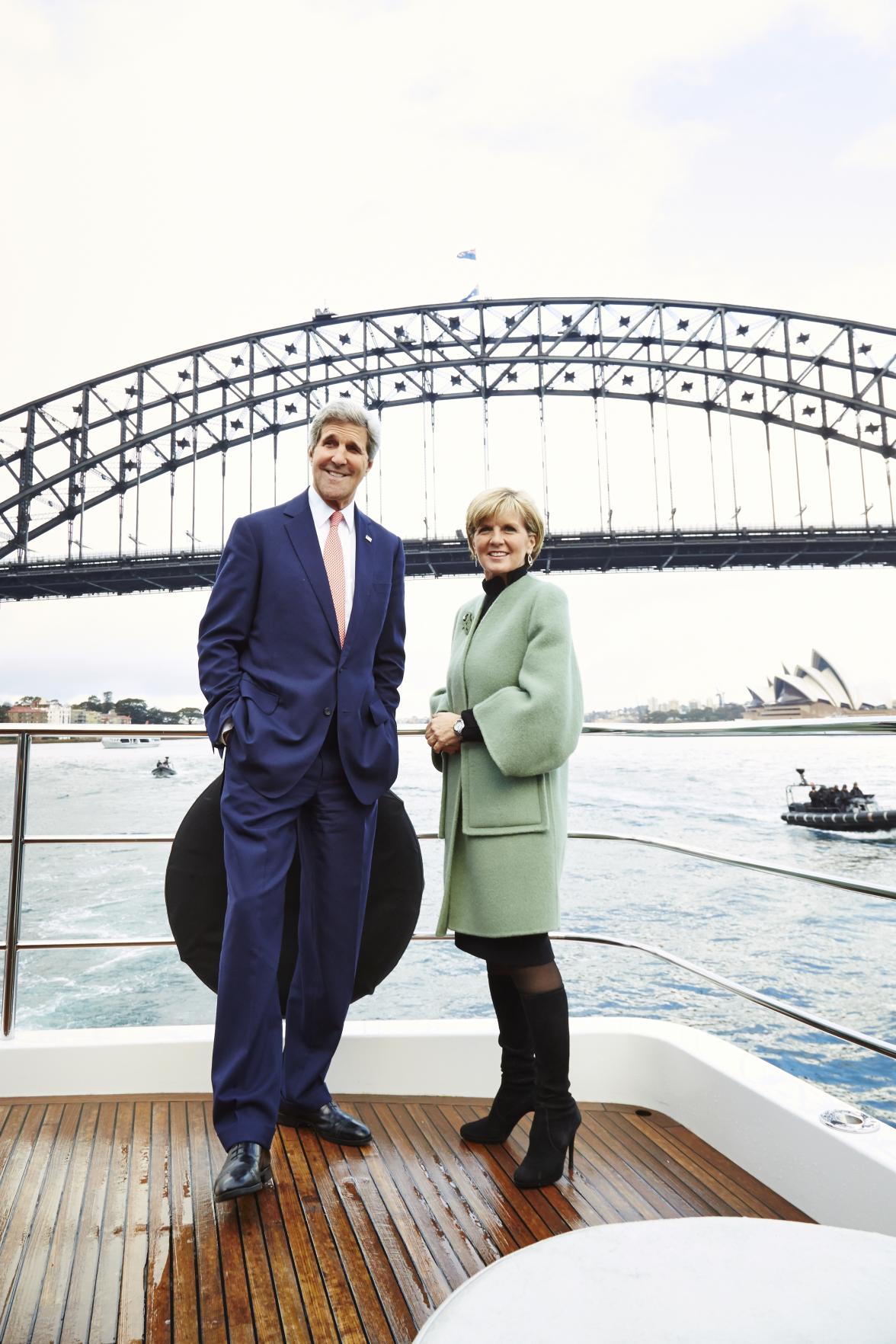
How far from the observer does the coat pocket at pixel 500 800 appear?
3.46 ft

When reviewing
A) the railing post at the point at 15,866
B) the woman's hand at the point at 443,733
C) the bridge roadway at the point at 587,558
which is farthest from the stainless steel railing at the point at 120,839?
the bridge roadway at the point at 587,558

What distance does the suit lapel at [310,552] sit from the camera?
1164mm

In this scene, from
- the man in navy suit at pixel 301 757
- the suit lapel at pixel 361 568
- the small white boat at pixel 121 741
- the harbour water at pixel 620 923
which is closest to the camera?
the man in navy suit at pixel 301 757

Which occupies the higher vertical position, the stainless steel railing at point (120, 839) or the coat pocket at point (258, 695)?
the coat pocket at point (258, 695)

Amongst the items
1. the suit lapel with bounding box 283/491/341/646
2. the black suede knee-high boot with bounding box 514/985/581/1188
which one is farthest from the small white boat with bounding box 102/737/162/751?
the black suede knee-high boot with bounding box 514/985/581/1188

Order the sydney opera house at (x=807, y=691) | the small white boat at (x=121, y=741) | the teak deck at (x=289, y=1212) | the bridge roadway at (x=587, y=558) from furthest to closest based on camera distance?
the sydney opera house at (x=807, y=691) < the bridge roadway at (x=587, y=558) < the small white boat at (x=121, y=741) < the teak deck at (x=289, y=1212)

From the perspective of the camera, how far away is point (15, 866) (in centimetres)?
130

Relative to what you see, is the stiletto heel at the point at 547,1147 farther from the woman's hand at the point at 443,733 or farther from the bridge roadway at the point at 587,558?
the bridge roadway at the point at 587,558

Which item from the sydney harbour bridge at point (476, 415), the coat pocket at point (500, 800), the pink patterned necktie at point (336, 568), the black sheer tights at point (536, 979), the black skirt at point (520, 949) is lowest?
the black sheer tights at point (536, 979)

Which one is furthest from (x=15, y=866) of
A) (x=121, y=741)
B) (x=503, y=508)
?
(x=503, y=508)

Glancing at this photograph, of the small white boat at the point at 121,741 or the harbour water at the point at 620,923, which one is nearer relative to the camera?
the small white boat at the point at 121,741

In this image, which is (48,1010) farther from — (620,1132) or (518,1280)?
(518,1280)

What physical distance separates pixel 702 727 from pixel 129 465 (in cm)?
2198

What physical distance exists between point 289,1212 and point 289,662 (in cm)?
64
